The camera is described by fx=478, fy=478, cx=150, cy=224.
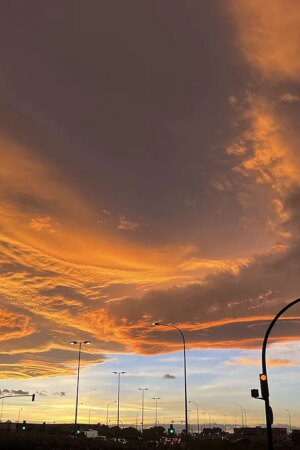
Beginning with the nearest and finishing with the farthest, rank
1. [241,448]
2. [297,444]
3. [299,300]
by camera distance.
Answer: [299,300], [297,444], [241,448]

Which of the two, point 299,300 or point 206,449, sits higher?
point 299,300

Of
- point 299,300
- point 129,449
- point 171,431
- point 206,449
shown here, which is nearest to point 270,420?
point 299,300

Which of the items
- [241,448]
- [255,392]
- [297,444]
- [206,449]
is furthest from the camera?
[241,448]

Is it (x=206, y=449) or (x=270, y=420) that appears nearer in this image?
(x=270, y=420)

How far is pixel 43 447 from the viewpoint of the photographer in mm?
62094

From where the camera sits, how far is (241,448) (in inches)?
3875

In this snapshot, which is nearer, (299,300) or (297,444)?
(299,300)

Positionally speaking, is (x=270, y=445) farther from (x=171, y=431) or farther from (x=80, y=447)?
(x=80, y=447)

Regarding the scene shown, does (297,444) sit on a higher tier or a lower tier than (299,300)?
lower

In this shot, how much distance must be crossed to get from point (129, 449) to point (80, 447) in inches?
274

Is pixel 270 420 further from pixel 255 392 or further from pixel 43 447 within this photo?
pixel 43 447

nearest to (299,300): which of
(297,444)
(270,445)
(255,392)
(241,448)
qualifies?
(255,392)

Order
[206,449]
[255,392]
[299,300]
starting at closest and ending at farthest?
[299,300], [255,392], [206,449]

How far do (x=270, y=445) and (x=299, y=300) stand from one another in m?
7.15
